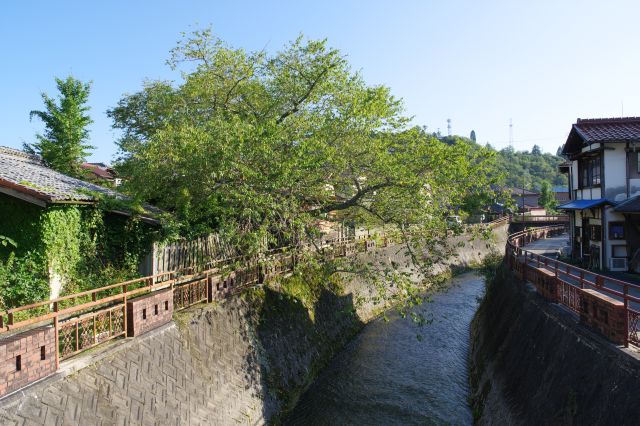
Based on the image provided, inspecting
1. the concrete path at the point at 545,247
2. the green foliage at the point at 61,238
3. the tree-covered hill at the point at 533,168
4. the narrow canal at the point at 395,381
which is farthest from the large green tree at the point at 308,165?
the tree-covered hill at the point at 533,168

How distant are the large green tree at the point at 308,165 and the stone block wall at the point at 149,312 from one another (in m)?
3.06

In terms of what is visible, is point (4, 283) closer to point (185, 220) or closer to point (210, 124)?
point (185, 220)

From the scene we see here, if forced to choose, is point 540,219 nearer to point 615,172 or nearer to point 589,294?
point 615,172

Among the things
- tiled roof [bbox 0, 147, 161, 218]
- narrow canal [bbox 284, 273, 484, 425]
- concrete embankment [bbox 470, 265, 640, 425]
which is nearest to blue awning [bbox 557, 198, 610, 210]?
narrow canal [bbox 284, 273, 484, 425]

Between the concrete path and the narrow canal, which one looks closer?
the narrow canal

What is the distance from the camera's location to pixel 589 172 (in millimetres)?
22312

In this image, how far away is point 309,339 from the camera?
15.7 meters

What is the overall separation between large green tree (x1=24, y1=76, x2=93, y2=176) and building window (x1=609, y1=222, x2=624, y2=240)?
29.8 metres

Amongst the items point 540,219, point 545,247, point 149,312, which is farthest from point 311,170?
point 540,219

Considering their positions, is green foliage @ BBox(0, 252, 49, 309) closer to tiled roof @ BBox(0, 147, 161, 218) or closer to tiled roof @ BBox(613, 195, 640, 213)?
tiled roof @ BBox(0, 147, 161, 218)

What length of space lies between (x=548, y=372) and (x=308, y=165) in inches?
327

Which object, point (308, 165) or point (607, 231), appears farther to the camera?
point (607, 231)

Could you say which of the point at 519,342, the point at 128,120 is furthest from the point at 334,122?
the point at 128,120

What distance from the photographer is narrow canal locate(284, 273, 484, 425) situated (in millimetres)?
12102
